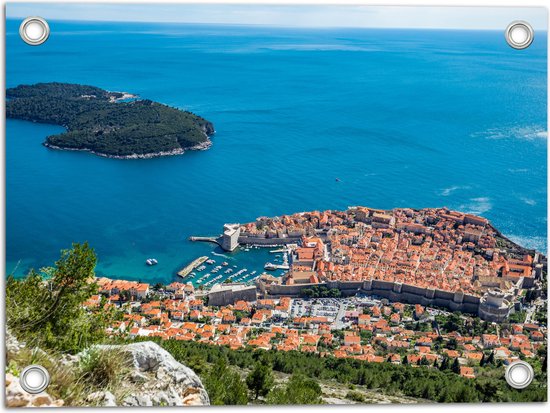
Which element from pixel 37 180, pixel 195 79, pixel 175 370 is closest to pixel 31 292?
pixel 175 370

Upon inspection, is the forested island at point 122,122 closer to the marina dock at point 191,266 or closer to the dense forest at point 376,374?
the marina dock at point 191,266

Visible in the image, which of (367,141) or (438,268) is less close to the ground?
(367,141)

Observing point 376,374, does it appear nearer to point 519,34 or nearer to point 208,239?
point 519,34

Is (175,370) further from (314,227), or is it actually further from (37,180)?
(314,227)

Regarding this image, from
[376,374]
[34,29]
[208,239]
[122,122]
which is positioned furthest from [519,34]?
[122,122]

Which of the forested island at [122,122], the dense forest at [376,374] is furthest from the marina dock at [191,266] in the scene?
the forested island at [122,122]

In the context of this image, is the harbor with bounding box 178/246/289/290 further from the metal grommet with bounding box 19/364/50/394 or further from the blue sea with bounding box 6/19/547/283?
the metal grommet with bounding box 19/364/50/394
